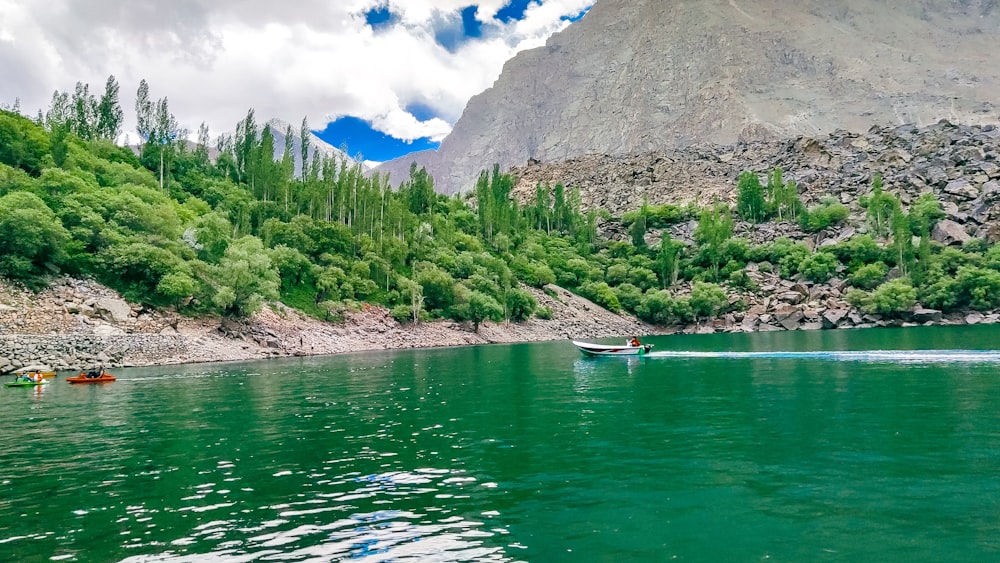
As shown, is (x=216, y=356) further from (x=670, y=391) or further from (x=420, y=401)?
(x=670, y=391)

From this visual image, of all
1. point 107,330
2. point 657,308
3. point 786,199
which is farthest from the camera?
point 786,199

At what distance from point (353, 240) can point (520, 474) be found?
104m

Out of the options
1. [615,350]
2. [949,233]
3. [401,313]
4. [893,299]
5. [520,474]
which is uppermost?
[949,233]

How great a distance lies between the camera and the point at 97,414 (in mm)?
34469

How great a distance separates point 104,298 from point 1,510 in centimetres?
6492

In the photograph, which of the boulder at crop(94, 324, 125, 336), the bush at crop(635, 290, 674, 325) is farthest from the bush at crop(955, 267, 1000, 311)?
the boulder at crop(94, 324, 125, 336)

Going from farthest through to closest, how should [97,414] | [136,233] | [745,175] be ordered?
[745,175] → [136,233] → [97,414]

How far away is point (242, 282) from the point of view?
263 feet

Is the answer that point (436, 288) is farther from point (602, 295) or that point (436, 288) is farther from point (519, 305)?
point (602, 295)

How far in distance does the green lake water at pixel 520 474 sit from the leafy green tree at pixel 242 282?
39.7m

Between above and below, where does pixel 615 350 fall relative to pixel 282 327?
below

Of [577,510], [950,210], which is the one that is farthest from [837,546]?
[950,210]

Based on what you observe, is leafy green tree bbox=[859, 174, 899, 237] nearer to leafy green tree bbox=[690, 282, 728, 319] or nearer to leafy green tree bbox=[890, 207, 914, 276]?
leafy green tree bbox=[890, 207, 914, 276]

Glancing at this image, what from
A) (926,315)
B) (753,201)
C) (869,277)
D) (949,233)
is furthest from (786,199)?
(926,315)
